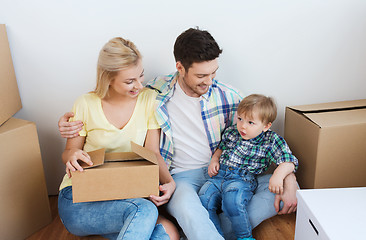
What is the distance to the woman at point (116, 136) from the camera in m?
1.26

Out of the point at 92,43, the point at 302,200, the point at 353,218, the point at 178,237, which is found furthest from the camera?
the point at 92,43

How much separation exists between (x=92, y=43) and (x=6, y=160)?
67 cm

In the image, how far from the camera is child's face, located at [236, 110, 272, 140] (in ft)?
4.59

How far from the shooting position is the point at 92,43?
1.62m

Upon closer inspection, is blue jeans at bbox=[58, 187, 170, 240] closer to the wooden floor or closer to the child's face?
the wooden floor

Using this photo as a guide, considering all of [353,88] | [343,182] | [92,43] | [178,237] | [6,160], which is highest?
[92,43]

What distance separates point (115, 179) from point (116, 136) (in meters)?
0.29

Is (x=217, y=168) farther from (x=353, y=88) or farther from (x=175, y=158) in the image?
(x=353, y=88)

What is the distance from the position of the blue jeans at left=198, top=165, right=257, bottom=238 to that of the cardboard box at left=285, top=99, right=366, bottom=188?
27 centimetres

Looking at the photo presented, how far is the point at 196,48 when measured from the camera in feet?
4.41

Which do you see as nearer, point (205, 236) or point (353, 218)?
point (353, 218)

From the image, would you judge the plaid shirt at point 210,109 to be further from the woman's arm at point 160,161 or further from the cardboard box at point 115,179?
the cardboard box at point 115,179

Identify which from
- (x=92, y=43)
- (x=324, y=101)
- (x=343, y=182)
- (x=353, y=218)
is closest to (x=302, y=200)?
(x=353, y=218)

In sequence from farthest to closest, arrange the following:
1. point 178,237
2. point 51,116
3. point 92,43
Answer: point 51,116, point 92,43, point 178,237
